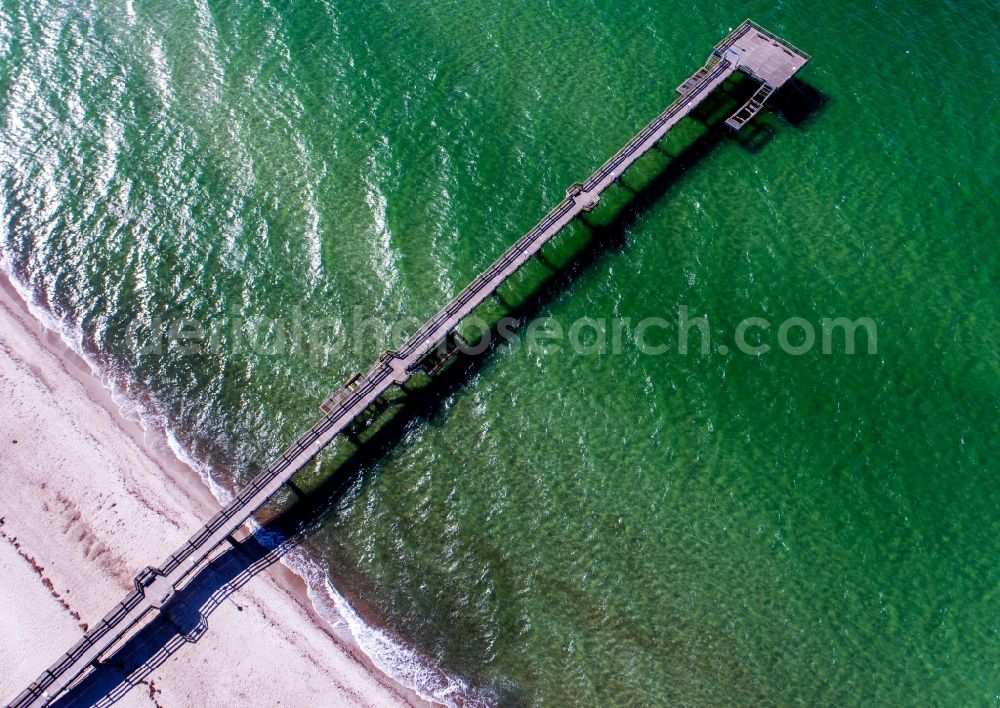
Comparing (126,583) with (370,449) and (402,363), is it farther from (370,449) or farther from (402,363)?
(402,363)

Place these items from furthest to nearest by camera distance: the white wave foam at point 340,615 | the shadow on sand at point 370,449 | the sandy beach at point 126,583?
1. the white wave foam at point 340,615
2. the shadow on sand at point 370,449
3. the sandy beach at point 126,583

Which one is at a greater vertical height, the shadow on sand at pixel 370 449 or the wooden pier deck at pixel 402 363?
the wooden pier deck at pixel 402 363

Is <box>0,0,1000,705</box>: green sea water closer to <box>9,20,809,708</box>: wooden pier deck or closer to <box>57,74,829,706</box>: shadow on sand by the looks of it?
<box>57,74,829,706</box>: shadow on sand

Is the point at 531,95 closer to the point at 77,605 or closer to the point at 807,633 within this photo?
the point at 807,633

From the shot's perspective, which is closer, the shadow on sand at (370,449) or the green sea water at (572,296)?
the shadow on sand at (370,449)

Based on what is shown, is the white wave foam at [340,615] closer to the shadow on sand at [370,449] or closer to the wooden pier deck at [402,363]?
the shadow on sand at [370,449]

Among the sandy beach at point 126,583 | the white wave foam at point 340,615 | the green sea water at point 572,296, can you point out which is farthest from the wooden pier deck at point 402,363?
the white wave foam at point 340,615
